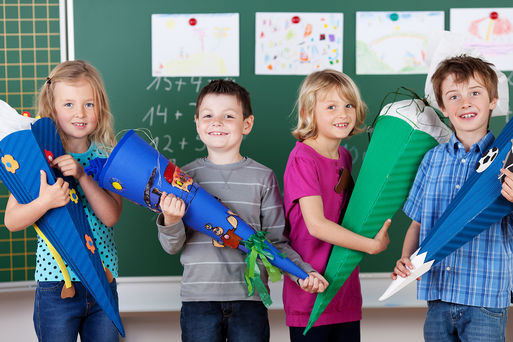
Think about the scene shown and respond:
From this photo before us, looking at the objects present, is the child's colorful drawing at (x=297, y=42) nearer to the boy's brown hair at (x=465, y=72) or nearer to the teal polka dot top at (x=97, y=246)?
the boy's brown hair at (x=465, y=72)

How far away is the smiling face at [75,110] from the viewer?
161cm

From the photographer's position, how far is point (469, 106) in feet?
4.71

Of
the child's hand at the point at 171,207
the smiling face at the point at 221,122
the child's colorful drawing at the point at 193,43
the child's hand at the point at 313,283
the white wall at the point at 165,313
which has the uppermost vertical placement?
the child's colorful drawing at the point at 193,43

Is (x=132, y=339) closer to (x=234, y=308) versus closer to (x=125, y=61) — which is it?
(x=234, y=308)

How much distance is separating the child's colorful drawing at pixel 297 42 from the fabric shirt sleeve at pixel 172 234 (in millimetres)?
953

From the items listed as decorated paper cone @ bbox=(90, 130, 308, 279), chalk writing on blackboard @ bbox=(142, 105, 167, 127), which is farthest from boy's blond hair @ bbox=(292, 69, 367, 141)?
chalk writing on blackboard @ bbox=(142, 105, 167, 127)

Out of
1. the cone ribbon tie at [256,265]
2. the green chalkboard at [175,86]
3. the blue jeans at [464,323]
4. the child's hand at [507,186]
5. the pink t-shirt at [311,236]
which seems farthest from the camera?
the green chalkboard at [175,86]

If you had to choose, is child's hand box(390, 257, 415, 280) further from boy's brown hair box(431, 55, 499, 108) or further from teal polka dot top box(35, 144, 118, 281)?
teal polka dot top box(35, 144, 118, 281)

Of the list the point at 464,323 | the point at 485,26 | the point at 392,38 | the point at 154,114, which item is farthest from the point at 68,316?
the point at 485,26

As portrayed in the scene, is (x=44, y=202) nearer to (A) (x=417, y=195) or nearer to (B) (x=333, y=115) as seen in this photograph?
(B) (x=333, y=115)

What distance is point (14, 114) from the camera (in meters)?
1.43

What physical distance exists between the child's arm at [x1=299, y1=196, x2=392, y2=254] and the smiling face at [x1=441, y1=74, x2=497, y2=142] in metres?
0.36

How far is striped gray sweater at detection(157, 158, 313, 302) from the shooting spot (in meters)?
1.54

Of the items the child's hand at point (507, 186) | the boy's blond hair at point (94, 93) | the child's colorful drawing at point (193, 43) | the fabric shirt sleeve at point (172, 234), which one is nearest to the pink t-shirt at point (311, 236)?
the fabric shirt sleeve at point (172, 234)
